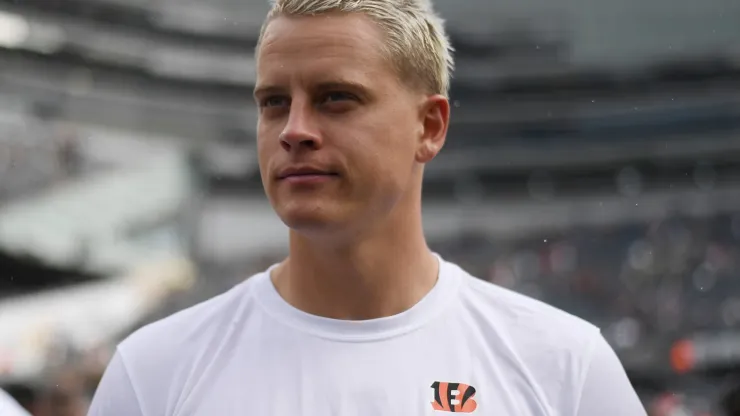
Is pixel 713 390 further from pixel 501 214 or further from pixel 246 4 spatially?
pixel 246 4

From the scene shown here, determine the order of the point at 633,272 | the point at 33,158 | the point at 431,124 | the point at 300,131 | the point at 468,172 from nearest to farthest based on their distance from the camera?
the point at 300,131
the point at 431,124
the point at 33,158
the point at 633,272
the point at 468,172

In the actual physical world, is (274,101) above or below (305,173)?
above

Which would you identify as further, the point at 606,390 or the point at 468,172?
the point at 468,172

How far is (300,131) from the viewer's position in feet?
5.33

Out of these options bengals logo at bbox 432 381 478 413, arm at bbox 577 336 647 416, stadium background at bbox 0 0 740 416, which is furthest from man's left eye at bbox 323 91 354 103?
stadium background at bbox 0 0 740 416

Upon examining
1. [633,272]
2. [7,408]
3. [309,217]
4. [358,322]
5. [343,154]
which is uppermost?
[343,154]

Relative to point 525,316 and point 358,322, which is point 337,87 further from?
point 525,316

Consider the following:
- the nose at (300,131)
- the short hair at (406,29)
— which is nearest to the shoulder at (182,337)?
the nose at (300,131)

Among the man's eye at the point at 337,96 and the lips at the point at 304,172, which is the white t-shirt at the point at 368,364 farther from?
the man's eye at the point at 337,96

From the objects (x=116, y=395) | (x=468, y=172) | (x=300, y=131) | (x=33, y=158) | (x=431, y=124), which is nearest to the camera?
(x=300, y=131)

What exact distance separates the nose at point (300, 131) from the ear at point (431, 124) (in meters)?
0.26

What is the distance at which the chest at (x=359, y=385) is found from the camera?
1.66m

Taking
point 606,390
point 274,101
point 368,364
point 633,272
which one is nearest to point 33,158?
point 633,272

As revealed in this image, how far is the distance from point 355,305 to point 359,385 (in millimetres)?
181
